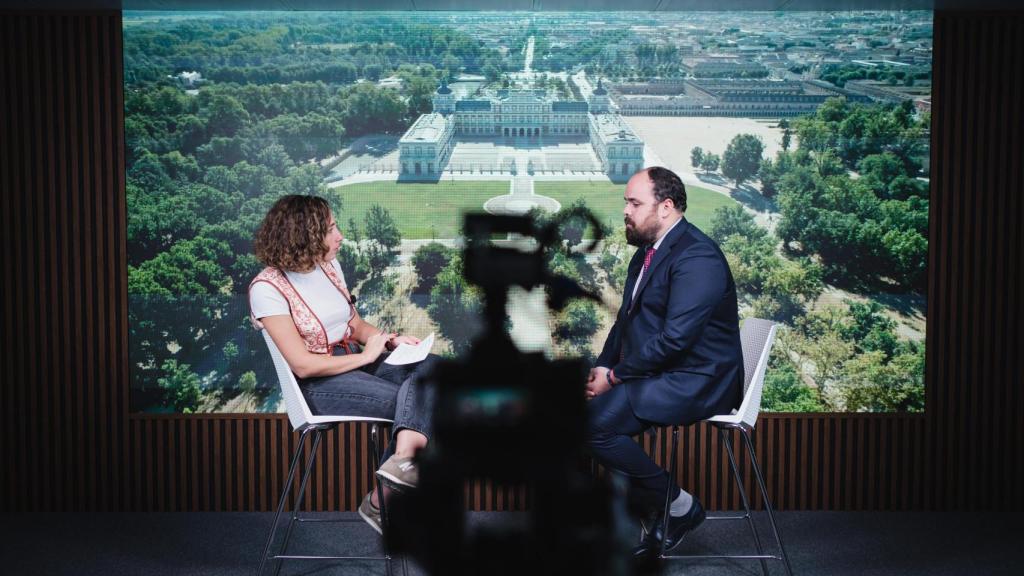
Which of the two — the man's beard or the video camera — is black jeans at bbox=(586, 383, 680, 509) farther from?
the man's beard

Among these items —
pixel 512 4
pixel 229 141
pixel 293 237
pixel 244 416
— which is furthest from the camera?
pixel 244 416

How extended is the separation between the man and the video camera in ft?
0.53

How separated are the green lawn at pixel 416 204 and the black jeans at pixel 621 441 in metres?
1.35

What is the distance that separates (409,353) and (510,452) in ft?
3.79

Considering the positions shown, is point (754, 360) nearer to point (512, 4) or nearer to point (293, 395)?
point (293, 395)

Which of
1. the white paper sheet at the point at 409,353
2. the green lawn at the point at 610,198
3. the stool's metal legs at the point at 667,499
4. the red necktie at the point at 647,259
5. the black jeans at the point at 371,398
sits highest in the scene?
the green lawn at the point at 610,198

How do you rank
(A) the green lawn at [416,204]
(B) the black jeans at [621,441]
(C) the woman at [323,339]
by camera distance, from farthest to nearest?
(A) the green lawn at [416,204] → (B) the black jeans at [621,441] → (C) the woman at [323,339]

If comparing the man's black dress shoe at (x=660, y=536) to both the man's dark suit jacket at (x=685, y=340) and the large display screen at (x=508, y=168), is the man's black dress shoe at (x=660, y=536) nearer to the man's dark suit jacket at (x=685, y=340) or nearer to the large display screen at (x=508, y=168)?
the man's dark suit jacket at (x=685, y=340)

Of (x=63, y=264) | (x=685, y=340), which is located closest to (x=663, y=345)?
(x=685, y=340)

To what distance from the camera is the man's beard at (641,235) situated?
4000 millimetres

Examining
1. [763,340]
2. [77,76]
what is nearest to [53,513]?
[77,76]

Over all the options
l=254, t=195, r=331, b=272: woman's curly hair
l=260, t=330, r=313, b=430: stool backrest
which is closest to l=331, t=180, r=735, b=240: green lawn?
l=254, t=195, r=331, b=272: woman's curly hair

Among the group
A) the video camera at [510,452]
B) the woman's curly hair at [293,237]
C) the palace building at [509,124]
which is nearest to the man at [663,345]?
the video camera at [510,452]

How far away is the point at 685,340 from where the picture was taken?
12.3 feet
